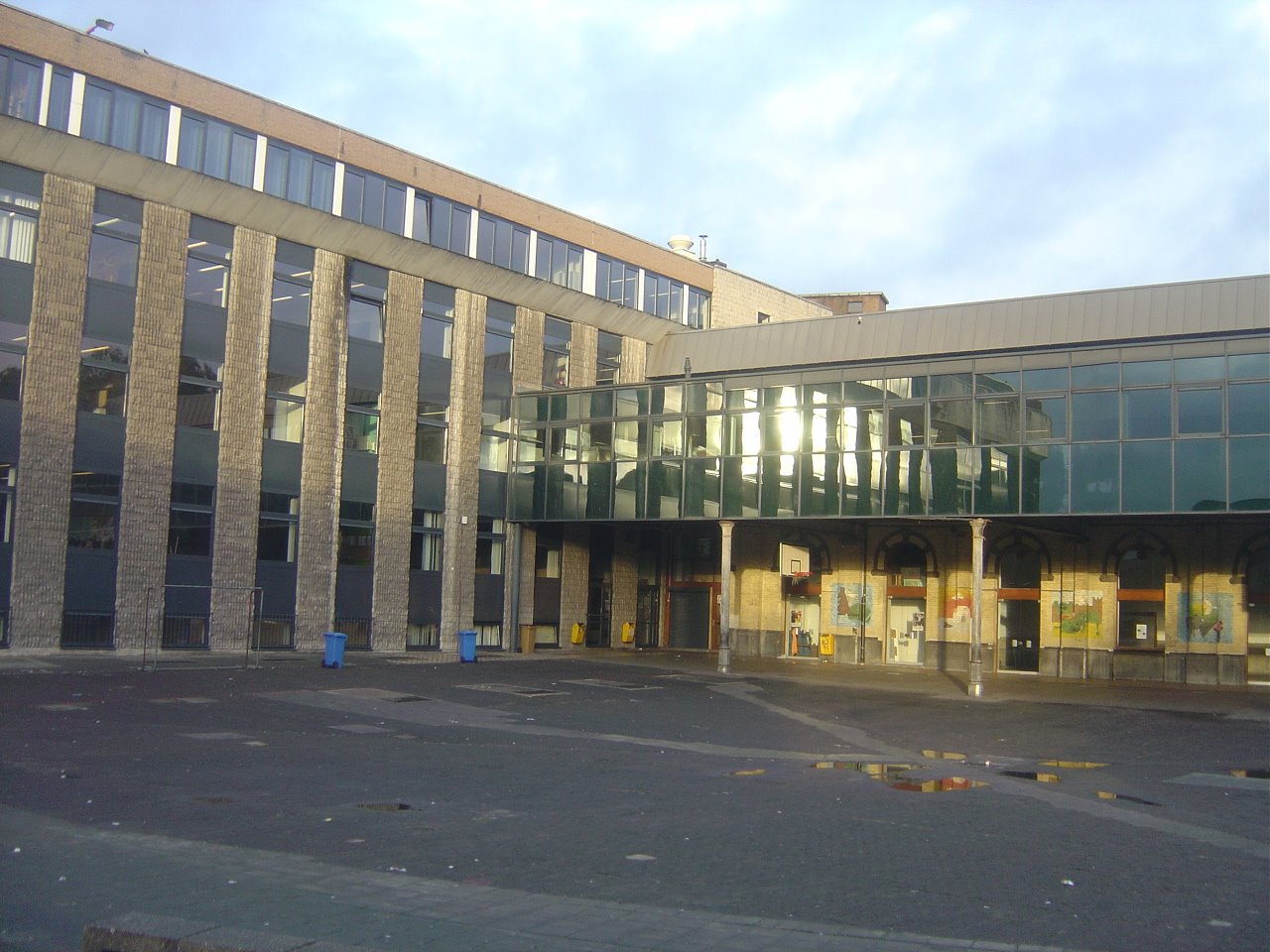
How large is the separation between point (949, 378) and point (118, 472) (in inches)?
868

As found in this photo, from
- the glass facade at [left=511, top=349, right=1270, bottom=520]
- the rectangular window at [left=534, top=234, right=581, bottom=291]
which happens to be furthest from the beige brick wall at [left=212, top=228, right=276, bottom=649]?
the rectangular window at [left=534, top=234, right=581, bottom=291]

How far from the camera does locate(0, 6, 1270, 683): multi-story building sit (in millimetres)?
29656

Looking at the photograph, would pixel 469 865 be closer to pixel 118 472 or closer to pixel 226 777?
pixel 226 777

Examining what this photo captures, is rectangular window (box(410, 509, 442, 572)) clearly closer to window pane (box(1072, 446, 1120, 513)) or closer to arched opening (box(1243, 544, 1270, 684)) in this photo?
window pane (box(1072, 446, 1120, 513))

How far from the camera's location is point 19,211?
29094 mm

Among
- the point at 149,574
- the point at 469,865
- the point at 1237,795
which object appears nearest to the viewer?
the point at 469,865

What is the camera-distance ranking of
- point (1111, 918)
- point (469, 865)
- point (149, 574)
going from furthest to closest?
point (149, 574) < point (469, 865) < point (1111, 918)

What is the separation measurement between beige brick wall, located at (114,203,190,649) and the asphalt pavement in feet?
22.4

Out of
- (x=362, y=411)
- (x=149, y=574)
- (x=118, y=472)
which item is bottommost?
(x=149, y=574)

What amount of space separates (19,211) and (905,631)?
1158 inches

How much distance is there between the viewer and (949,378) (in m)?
32.8

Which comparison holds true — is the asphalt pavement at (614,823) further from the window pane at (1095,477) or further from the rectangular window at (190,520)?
the rectangular window at (190,520)

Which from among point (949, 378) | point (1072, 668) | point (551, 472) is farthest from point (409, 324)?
point (1072, 668)

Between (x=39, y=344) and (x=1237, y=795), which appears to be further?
(x=39, y=344)
